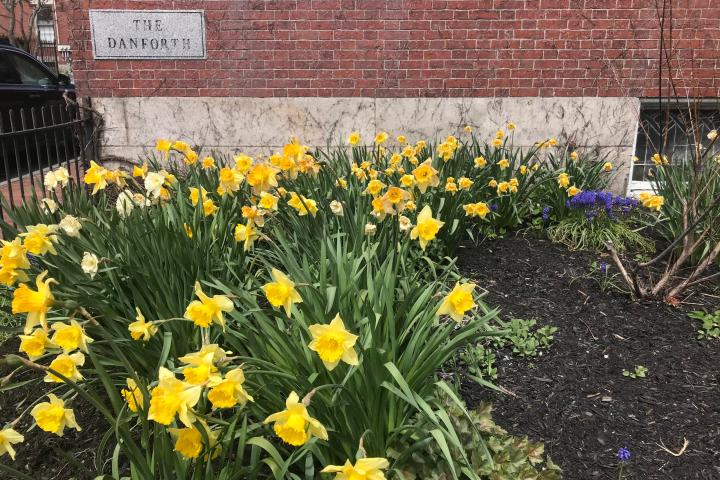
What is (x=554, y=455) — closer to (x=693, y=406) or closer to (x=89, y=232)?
(x=693, y=406)

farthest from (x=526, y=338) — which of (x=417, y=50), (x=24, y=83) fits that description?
(x=24, y=83)

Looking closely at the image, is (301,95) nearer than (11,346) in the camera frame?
Result: No

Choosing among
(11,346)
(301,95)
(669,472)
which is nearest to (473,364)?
(669,472)

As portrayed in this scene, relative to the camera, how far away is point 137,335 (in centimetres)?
179

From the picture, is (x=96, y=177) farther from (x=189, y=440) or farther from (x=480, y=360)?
(x=480, y=360)

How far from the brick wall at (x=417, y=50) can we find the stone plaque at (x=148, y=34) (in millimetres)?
79

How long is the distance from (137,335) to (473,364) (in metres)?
1.41

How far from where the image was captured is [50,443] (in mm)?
2180

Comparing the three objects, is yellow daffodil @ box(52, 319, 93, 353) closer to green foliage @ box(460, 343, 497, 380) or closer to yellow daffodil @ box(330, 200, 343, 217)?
yellow daffodil @ box(330, 200, 343, 217)

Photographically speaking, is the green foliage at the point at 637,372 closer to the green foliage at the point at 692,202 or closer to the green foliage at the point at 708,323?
the green foliage at the point at 708,323

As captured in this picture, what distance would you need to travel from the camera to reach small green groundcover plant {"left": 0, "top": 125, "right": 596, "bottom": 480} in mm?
1559

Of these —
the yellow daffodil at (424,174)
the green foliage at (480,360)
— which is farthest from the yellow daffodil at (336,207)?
the green foliage at (480,360)

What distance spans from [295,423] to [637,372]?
6.14 feet

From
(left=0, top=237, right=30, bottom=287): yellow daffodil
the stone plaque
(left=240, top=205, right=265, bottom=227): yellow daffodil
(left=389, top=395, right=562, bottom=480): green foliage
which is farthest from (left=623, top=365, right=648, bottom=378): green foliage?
the stone plaque
